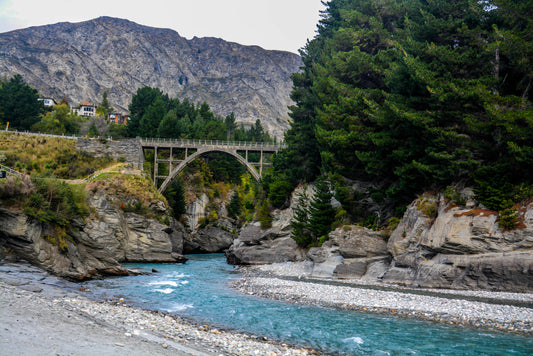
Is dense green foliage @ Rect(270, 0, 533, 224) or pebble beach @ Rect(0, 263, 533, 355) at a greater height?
dense green foliage @ Rect(270, 0, 533, 224)

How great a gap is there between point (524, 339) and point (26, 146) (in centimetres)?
5765

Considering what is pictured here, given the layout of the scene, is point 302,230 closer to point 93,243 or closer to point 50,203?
point 93,243

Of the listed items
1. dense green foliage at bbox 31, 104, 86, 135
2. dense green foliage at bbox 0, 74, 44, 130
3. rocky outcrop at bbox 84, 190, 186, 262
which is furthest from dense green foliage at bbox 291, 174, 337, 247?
dense green foliage at bbox 0, 74, 44, 130

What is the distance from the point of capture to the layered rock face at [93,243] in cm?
2295

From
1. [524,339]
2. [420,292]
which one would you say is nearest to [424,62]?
[420,292]

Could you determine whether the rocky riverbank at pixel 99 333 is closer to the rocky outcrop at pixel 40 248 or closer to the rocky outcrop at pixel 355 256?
the rocky outcrop at pixel 40 248

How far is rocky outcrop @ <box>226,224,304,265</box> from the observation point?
39.0 meters

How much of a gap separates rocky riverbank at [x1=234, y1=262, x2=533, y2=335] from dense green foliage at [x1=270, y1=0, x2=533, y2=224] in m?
5.81

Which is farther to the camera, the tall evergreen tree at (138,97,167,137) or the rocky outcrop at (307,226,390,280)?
the tall evergreen tree at (138,97,167,137)

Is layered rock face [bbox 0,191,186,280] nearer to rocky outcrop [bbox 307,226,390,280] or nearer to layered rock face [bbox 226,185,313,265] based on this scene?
layered rock face [bbox 226,185,313,265]

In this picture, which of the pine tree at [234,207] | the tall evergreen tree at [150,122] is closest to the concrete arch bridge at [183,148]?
the tall evergreen tree at [150,122]

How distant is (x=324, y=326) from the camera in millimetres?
14539

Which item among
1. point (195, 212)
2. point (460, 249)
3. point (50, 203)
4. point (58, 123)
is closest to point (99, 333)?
point (460, 249)

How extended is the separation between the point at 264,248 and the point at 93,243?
17765mm
